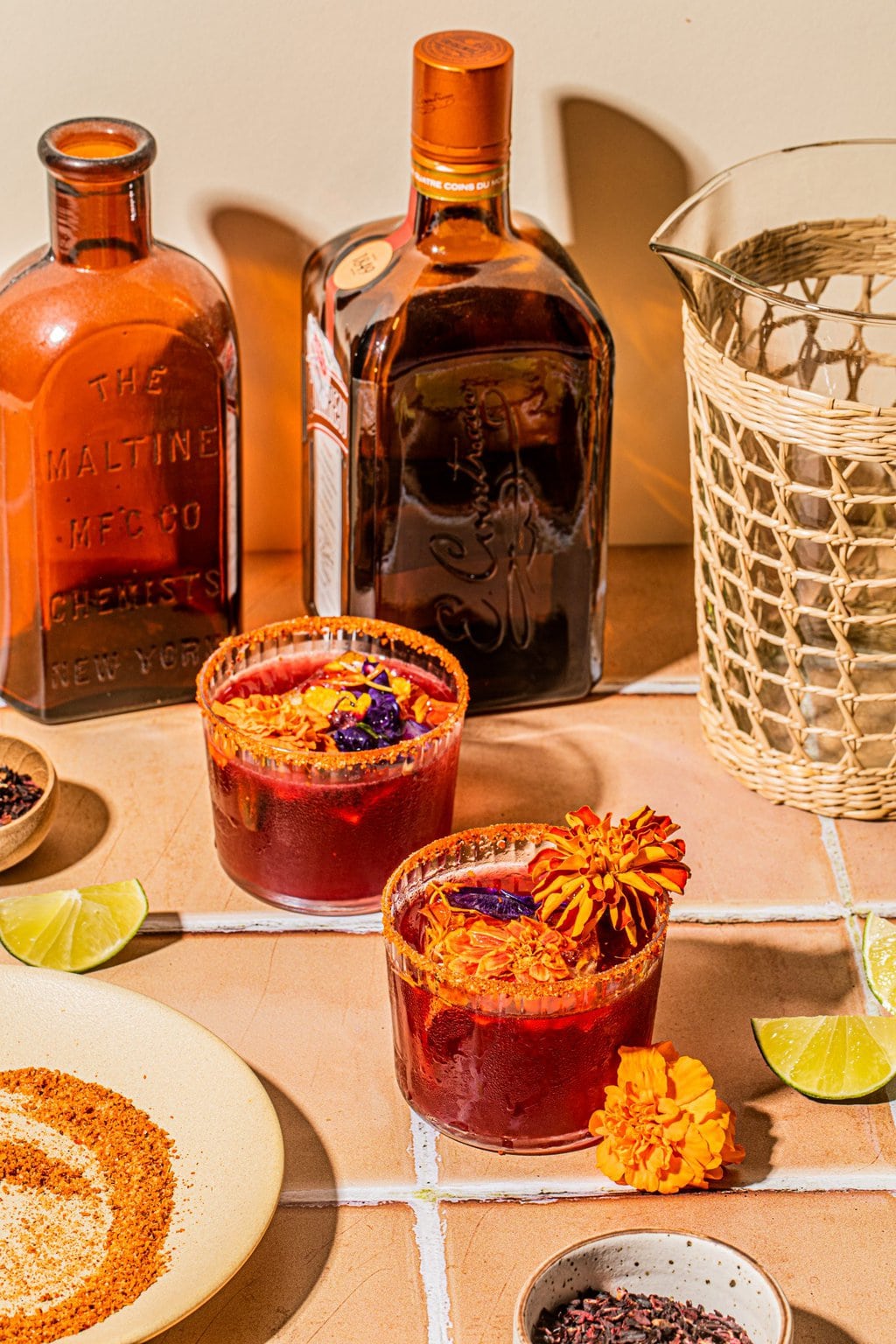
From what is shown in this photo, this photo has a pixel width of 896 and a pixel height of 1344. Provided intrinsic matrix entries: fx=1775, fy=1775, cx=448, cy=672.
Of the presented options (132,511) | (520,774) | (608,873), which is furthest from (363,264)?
(608,873)

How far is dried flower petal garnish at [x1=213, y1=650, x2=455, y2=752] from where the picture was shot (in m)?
0.87

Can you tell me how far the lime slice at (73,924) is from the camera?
0.84 meters

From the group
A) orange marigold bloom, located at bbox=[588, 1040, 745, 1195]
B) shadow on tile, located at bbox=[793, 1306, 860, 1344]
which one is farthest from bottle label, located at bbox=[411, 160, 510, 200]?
shadow on tile, located at bbox=[793, 1306, 860, 1344]

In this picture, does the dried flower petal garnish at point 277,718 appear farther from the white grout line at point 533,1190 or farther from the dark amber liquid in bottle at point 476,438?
the white grout line at point 533,1190

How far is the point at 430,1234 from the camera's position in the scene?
0.72m

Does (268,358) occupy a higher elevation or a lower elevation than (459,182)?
lower

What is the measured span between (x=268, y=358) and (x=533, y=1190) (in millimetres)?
569

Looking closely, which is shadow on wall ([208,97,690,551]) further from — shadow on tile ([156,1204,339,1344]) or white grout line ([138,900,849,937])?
shadow on tile ([156,1204,339,1344])

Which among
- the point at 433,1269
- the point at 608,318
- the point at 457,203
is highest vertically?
the point at 457,203

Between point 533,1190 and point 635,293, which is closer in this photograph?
point 533,1190

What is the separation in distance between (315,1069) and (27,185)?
21.8 inches

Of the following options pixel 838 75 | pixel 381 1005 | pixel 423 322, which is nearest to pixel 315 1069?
pixel 381 1005

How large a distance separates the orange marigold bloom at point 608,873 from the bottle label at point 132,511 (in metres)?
0.36

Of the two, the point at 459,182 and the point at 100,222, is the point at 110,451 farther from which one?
the point at 459,182
